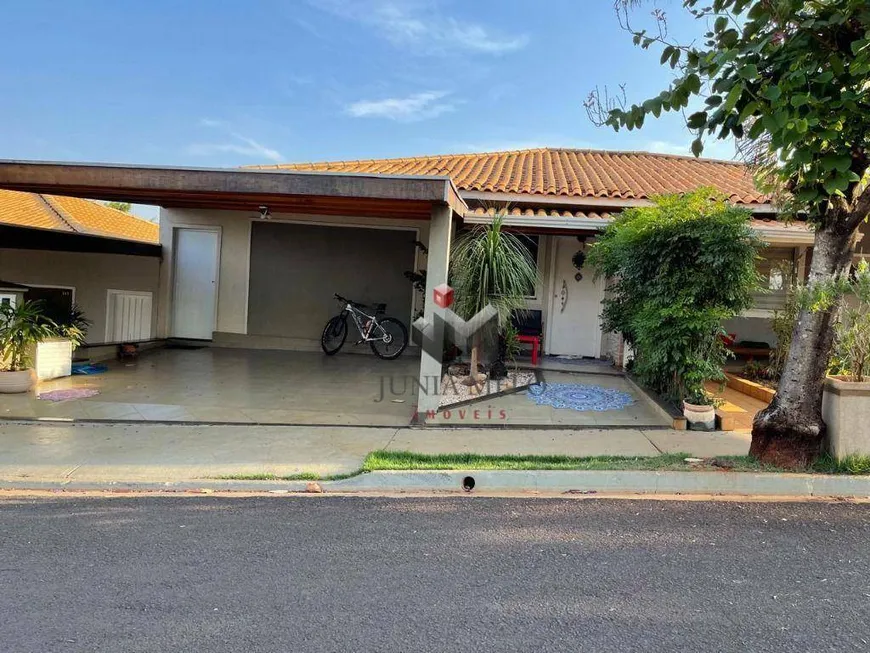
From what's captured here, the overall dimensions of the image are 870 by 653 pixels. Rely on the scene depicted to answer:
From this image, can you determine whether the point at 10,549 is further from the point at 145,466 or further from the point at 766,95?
the point at 766,95

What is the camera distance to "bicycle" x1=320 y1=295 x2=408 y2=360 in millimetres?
10547

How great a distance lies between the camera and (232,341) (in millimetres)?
11273

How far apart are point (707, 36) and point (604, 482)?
3.80 meters

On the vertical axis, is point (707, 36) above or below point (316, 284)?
above

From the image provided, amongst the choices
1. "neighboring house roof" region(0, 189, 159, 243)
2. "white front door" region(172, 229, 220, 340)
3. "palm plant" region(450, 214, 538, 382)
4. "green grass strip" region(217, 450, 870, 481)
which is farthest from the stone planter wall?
"neighboring house roof" region(0, 189, 159, 243)

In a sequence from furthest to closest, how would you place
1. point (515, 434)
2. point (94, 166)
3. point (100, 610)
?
point (94, 166) < point (515, 434) < point (100, 610)

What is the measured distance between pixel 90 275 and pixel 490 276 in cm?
749

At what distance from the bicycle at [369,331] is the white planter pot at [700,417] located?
583 cm

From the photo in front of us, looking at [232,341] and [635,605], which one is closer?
[635,605]

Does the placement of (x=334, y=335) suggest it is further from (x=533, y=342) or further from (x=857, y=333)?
(x=857, y=333)

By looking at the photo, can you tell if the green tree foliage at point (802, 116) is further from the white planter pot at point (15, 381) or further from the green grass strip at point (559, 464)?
the white planter pot at point (15, 381)

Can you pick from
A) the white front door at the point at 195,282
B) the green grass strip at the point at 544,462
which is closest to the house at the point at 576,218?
the white front door at the point at 195,282

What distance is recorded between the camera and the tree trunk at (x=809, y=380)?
4.72 metres

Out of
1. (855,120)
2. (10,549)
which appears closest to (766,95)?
(855,120)
